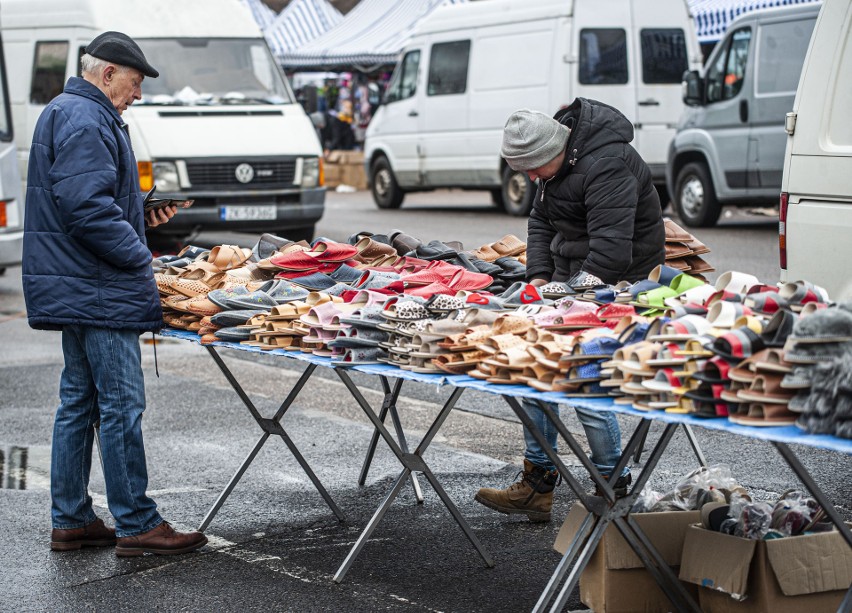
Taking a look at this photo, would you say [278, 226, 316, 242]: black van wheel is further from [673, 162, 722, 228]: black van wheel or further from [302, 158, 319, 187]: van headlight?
[673, 162, 722, 228]: black van wheel

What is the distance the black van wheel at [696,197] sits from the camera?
16.6m

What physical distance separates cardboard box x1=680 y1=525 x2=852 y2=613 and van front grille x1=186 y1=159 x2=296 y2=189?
33.3 feet

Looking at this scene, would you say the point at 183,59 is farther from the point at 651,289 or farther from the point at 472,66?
A: the point at 651,289

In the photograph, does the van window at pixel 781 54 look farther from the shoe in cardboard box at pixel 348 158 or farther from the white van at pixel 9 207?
the shoe in cardboard box at pixel 348 158

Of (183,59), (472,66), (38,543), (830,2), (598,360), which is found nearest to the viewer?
(598,360)

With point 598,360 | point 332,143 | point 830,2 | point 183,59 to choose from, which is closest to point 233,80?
point 183,59

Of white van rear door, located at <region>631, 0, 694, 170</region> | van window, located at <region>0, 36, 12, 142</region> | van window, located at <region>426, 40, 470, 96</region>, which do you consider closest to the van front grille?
van window, located at <region>0, 36, 12, 142</region>

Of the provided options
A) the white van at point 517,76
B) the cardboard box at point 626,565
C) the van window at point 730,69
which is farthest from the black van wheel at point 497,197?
the cardboard box at point 626,565

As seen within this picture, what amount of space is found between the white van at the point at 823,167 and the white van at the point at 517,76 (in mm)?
10818

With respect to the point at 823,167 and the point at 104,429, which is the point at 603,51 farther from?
the point at 104,429

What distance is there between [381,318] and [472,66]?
14.7 metres

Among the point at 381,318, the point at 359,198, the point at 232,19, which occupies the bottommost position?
the point at 359,198

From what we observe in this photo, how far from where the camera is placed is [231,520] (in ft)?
18.3

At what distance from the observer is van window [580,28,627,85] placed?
1739 centimetres
